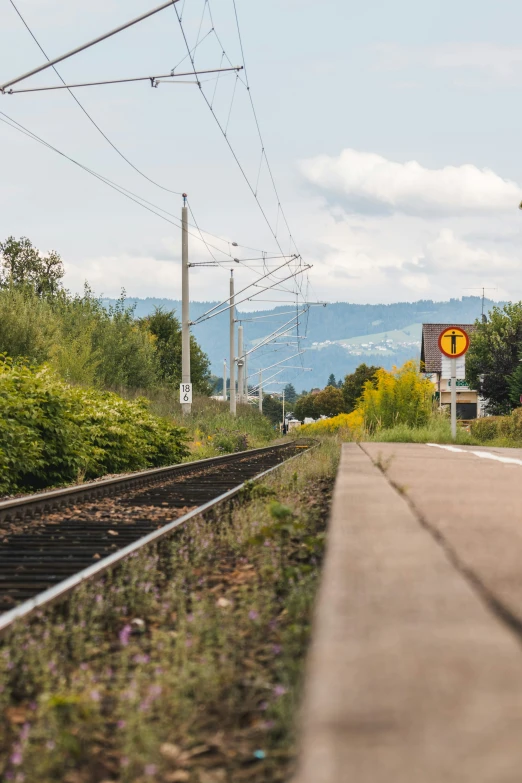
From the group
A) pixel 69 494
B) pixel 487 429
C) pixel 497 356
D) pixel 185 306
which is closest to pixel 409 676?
Answer: pixel 69 494

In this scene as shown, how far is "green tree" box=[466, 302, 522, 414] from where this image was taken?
62531 millimetres

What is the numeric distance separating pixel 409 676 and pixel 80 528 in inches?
316

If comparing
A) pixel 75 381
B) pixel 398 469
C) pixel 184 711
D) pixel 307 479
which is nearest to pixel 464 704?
pixel 184 711

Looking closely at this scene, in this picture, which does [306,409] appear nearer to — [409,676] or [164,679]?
[164,679]

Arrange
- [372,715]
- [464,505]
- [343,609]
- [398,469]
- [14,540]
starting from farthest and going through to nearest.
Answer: [398,469] < [14,540] < [464,505] < [343,609] < [372,715]

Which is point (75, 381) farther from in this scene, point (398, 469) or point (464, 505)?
point (464, 505)

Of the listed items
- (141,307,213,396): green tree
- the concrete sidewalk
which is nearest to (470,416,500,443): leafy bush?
the concrete sidewalk

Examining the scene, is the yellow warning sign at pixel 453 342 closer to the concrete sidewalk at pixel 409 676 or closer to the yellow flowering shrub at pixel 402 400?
the yellow flowering shrub at pixel 402 400

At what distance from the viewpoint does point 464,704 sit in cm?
179

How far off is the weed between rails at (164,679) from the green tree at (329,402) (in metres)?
129

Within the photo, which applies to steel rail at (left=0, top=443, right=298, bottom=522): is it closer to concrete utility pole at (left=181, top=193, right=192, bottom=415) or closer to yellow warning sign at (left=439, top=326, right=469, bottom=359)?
yellow warning sign at (left=439, top=326, right=469, bottom=359)

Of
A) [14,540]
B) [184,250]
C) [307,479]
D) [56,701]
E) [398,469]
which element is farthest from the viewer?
[184,250]

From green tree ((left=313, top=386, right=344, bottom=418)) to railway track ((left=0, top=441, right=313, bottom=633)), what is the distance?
119 m

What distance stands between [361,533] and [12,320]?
26.1 m
